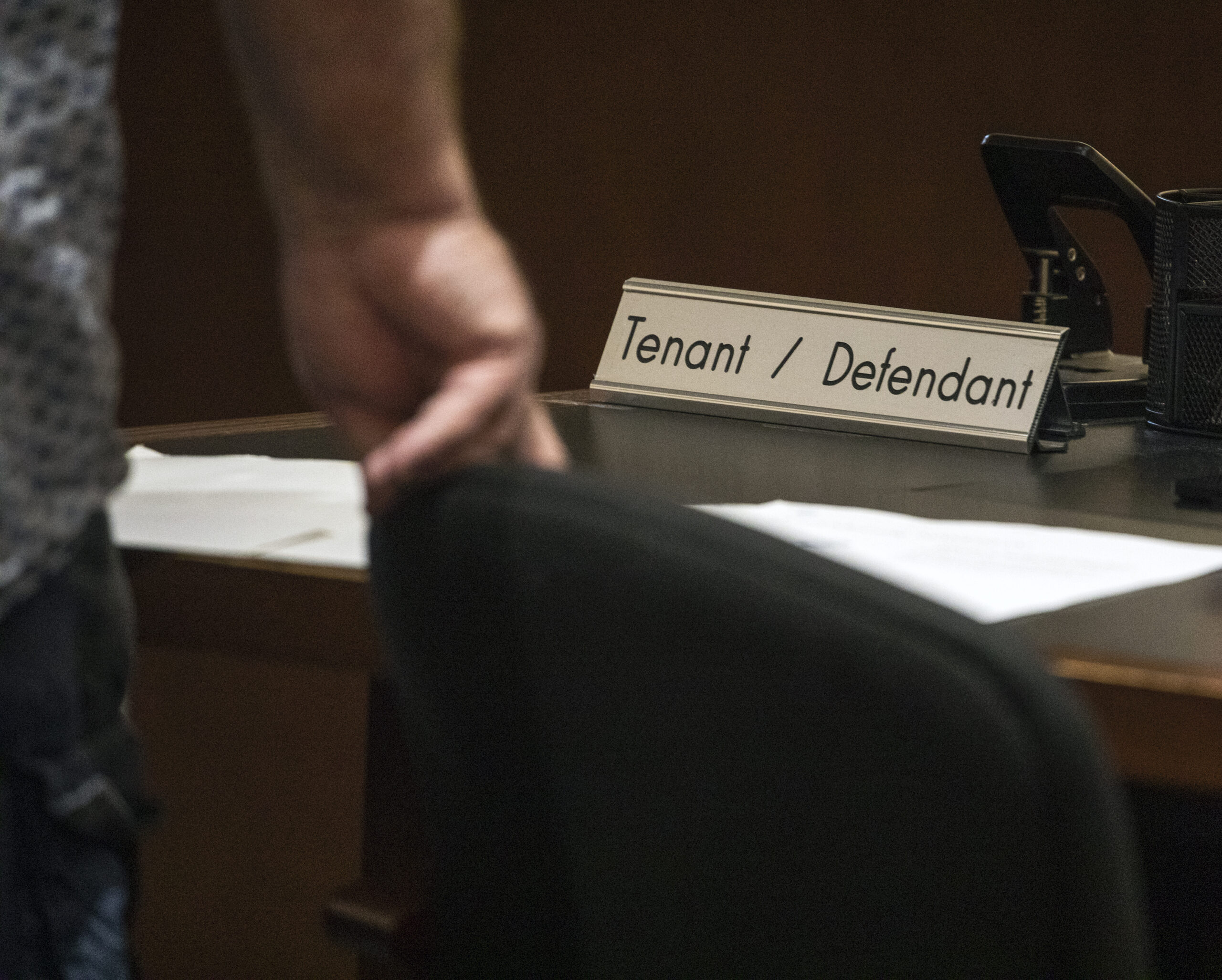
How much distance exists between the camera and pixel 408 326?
501 millimetres

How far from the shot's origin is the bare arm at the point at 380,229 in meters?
0.50

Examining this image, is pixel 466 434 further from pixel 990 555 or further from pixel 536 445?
pixel 990 555

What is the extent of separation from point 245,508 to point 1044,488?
51 centimetres

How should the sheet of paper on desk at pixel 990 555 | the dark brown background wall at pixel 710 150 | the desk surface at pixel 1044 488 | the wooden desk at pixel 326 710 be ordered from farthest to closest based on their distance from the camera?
the dark brown background wall at pixel 710 150, the wooden desk at pixel 326 710, the sheet of paper on desk at pixel 990 555, the desk surface at pixel 1044 488

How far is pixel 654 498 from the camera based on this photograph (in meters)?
0.36

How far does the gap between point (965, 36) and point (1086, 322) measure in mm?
1497

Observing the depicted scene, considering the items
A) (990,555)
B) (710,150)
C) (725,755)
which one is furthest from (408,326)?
(710,150)

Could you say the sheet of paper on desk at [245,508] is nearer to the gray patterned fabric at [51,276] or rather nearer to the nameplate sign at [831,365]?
the gray patterned fabric at [51,276]

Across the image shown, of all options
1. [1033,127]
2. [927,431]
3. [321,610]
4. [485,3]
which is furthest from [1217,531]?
[485,3]

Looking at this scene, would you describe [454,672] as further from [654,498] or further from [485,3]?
[485,3]

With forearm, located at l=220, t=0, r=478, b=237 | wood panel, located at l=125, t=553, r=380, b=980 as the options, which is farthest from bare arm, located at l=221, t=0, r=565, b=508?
wood panel, located at l=125, t=553, r=380, b=980

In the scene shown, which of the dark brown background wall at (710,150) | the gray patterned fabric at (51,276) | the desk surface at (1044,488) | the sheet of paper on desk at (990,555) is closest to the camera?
the gray patterned fabric at (51,276)

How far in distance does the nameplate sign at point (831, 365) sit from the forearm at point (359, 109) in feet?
2.49

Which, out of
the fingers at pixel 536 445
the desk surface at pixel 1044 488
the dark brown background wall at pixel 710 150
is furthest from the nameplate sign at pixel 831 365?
the dark brown background wall at pixel 710 150
